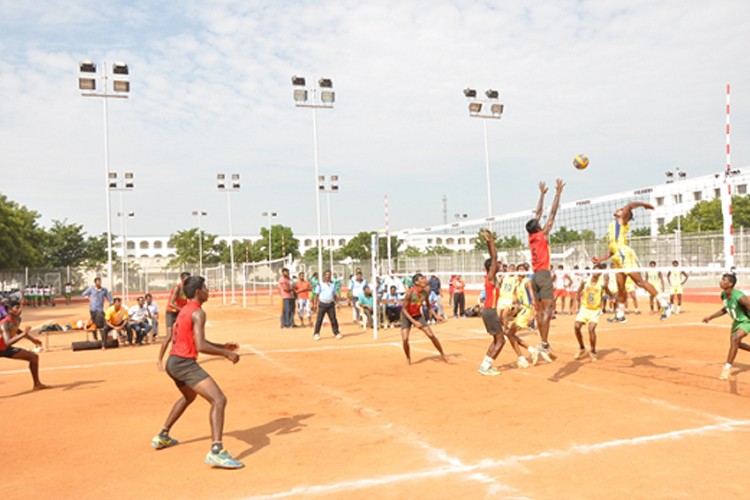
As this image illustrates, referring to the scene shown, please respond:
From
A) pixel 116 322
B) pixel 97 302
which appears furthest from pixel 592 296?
pixel 97 302

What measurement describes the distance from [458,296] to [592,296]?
38.1ft

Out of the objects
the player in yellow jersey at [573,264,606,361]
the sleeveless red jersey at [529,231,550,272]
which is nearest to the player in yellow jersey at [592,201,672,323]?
the player in yellow jersey at [573,264,606,361]

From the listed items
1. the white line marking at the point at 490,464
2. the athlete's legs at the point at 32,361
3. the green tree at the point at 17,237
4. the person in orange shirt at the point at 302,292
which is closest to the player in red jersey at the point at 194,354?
the white line marking at the point at 490,464

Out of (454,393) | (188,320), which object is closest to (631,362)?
(454,393)

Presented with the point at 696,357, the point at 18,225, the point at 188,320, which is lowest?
the point at 696,357

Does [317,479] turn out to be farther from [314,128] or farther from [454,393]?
[314,128]

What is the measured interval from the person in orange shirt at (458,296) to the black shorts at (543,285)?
508 inches

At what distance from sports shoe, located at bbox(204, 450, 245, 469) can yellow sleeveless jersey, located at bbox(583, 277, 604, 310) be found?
8.39 m

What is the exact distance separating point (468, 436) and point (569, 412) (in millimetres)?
1687

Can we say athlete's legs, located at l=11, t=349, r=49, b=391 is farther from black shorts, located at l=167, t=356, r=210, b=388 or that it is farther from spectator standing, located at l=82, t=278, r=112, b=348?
spectator standing, located at l=82, t=278, r=112, b=348

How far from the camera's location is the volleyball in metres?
12.5

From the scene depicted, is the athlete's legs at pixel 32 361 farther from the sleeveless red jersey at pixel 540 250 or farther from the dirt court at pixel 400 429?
the sleeveless red jersey at pixel 540 250

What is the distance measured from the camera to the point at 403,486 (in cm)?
518

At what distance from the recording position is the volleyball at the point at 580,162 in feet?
41.0
